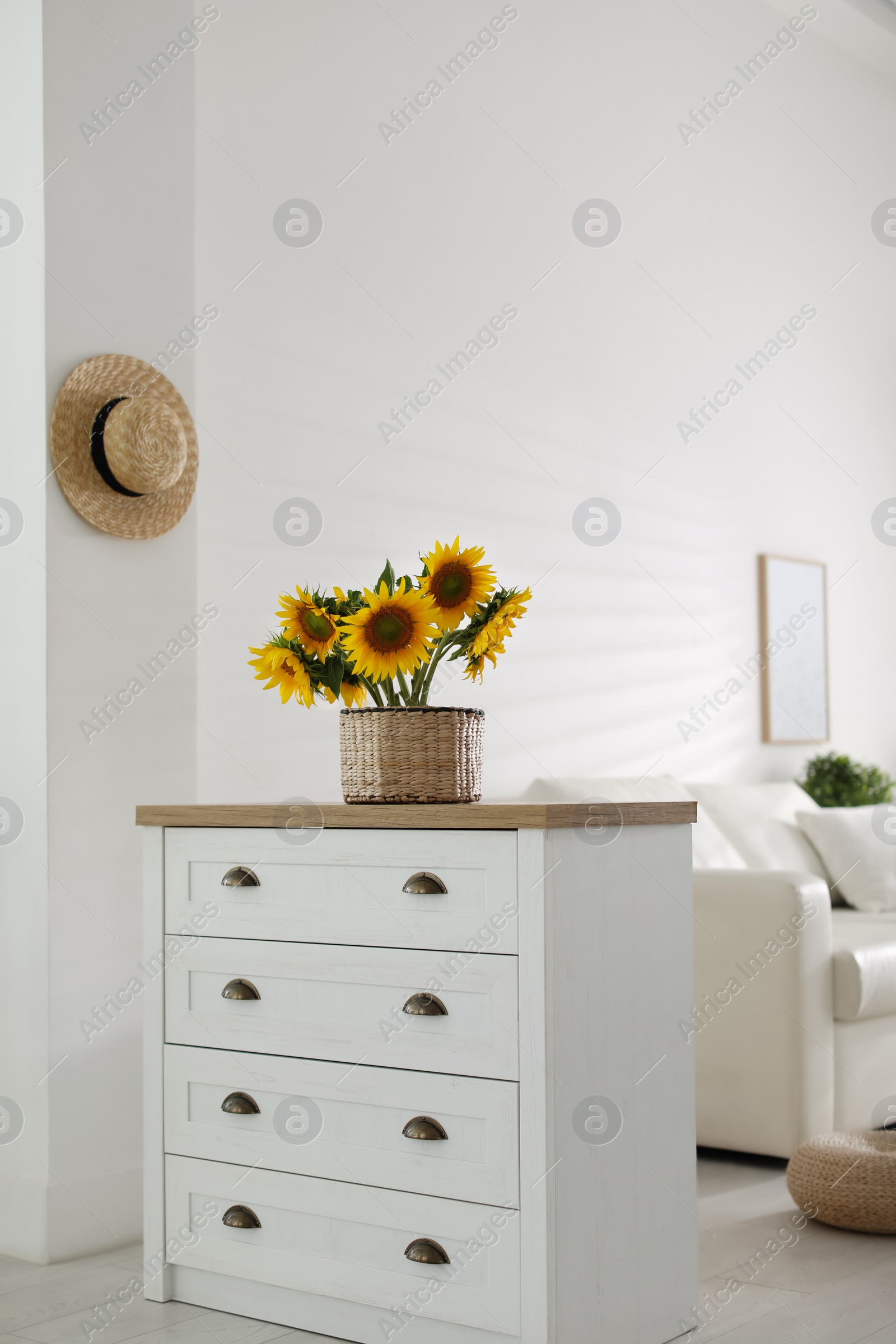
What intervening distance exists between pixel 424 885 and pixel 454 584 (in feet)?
1.54

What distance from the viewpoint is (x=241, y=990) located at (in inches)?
84.9

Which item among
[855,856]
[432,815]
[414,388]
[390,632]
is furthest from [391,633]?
[855,856]

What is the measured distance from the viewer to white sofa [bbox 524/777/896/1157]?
9.50ft

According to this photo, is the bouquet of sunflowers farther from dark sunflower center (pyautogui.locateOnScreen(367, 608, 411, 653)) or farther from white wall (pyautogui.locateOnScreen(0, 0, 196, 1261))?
white wall (pyautogui.locateOnScreen(0, 0, 196, 1261))

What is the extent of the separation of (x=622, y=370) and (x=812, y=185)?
5.21 feet

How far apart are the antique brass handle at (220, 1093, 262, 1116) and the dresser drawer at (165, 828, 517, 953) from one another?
0.84ft

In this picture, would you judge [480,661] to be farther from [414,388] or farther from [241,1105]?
[414,388]

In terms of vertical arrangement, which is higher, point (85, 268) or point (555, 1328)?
point (85, 268)

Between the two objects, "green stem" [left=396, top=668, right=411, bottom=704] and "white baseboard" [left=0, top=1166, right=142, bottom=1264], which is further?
"white baseboard" [left=0, top=1166, right=142, bottom=1264]

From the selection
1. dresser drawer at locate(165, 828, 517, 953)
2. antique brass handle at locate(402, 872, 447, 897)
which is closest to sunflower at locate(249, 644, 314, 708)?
dresser drawer at locate(165, 828, 517, 953)

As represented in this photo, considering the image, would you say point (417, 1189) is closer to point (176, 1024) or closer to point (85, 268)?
point (176, 1024)

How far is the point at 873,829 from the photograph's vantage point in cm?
397

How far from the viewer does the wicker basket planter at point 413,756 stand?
207cm

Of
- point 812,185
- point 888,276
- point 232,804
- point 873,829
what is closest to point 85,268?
point 232,804
